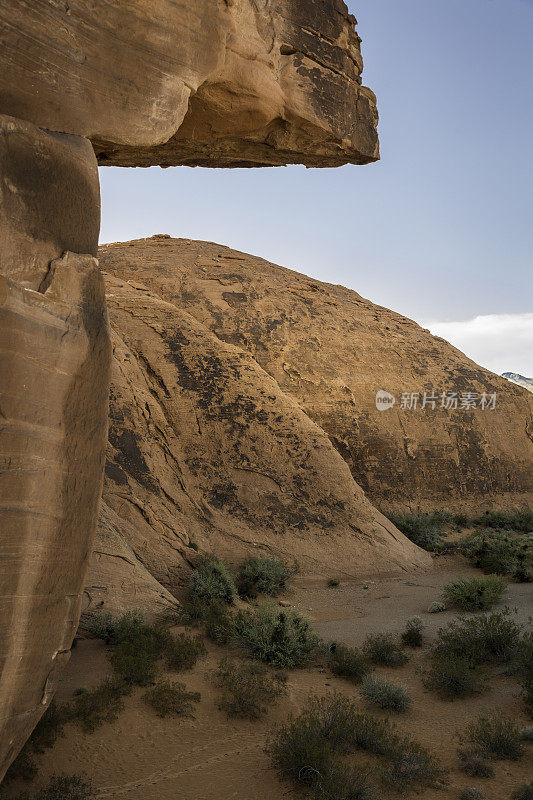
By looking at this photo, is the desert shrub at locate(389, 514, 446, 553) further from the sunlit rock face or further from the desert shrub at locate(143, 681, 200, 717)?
the sunlit rock face

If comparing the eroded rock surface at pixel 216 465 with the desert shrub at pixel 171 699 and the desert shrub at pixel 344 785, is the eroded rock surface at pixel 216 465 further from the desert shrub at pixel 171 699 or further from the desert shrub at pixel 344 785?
the desert shrub at pixel 344 785

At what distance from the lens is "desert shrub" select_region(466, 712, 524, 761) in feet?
11.3

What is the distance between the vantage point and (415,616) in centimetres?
625

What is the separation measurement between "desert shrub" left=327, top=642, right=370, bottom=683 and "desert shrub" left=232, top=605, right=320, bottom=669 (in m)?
0.24

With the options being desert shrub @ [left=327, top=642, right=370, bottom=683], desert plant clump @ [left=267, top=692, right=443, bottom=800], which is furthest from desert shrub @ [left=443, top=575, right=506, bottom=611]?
desert plant clump @ [left=267, top=692, right=443, bottom=800]

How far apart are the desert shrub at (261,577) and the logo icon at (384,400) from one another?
18.6ft

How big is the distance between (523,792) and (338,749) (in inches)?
40.6

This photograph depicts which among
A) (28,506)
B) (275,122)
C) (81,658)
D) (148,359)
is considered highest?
(275,122)

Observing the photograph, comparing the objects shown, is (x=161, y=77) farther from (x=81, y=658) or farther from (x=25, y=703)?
(x=81, y=658)

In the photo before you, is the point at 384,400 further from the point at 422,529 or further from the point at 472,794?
the point at 472,794

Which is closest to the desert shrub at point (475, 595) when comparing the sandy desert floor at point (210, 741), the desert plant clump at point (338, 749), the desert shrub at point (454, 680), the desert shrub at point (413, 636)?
the desert shrub at point (413, 636)

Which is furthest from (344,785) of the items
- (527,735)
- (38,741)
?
(38,741)

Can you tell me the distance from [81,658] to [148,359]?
478 centimetres

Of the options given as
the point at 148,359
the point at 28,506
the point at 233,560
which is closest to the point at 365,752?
the point at 28,506
